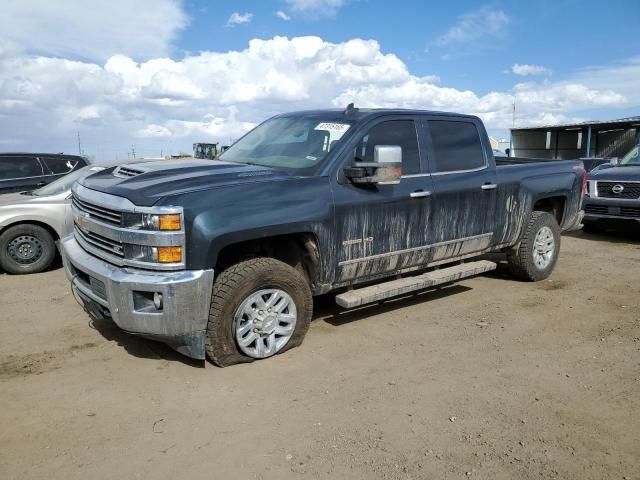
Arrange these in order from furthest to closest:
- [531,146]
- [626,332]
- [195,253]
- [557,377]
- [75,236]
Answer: [531,146] < [626,332] < [75,236] < [557,377] < [195,253]

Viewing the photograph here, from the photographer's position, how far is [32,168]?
977cm

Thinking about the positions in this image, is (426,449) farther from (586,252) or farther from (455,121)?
(586,252)

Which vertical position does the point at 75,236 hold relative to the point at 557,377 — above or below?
above

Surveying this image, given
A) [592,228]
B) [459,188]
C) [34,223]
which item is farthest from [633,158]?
[34,223]

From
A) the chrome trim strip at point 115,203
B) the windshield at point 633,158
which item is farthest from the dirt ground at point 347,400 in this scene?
the windshield at point 633,158

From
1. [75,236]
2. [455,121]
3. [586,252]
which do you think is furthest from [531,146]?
[75,236]

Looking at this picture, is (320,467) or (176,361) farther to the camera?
(176,361)

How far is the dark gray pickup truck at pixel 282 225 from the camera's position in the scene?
353 cm

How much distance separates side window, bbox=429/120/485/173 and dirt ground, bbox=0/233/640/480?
1496 millimetres

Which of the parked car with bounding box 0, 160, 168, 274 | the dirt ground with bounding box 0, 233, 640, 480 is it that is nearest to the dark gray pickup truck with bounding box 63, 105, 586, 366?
the dirt ground with bounding box 0, 233, 640, 480

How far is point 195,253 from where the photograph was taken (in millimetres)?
3518

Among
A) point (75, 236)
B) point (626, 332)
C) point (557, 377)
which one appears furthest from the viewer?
point (626, 332)

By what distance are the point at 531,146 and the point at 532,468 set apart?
40.7 m

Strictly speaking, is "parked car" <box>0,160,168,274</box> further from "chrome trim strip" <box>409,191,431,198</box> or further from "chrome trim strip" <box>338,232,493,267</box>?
"chrome trim strip" <box>409,191,431,198</box>
